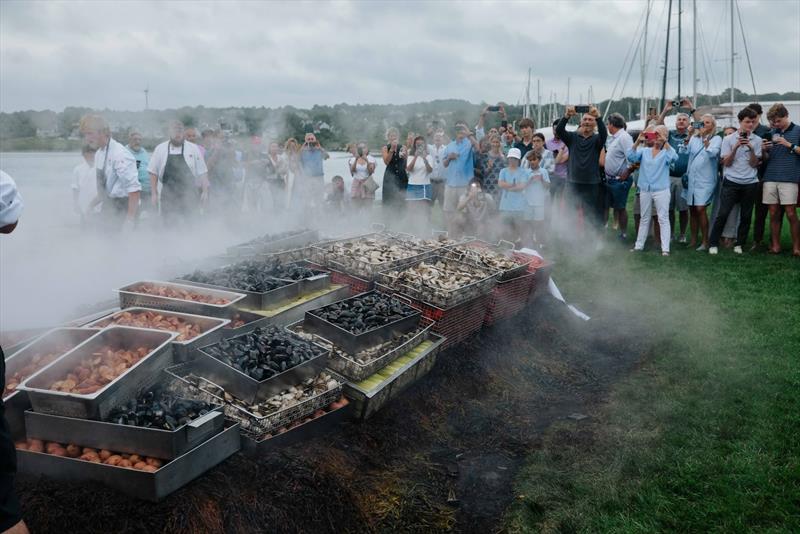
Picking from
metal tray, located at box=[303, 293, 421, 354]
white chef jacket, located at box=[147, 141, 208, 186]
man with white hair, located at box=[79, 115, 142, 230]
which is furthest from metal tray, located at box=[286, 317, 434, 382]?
white chef jacket, located at box=[147, 141, 208, 186]

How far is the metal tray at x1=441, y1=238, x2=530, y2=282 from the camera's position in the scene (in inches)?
276

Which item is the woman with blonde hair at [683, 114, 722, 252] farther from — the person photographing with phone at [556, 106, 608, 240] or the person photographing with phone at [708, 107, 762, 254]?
the person photographing with phone at [556, 106, 608, 240]

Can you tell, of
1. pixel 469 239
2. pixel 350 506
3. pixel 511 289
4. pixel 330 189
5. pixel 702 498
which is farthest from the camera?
pixel 330 189

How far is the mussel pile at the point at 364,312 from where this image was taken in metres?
5.13

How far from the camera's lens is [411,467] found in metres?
4.34

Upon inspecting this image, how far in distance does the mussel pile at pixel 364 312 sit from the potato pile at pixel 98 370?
5.39ft

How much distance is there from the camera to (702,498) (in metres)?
3.95

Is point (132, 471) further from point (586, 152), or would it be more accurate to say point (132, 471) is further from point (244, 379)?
point (586, 152)

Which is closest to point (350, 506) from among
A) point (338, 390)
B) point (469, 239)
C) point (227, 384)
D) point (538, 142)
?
point (338, 390)

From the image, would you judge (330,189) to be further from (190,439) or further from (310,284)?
(190,439)

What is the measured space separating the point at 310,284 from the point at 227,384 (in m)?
2.05

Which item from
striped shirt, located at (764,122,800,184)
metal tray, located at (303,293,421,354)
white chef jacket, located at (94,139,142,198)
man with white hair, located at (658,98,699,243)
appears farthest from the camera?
man with white hair, located at (658,98,699,243)

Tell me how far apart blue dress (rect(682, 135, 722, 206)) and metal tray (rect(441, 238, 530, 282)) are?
169 inches

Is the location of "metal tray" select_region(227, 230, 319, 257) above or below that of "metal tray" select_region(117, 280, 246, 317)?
above
